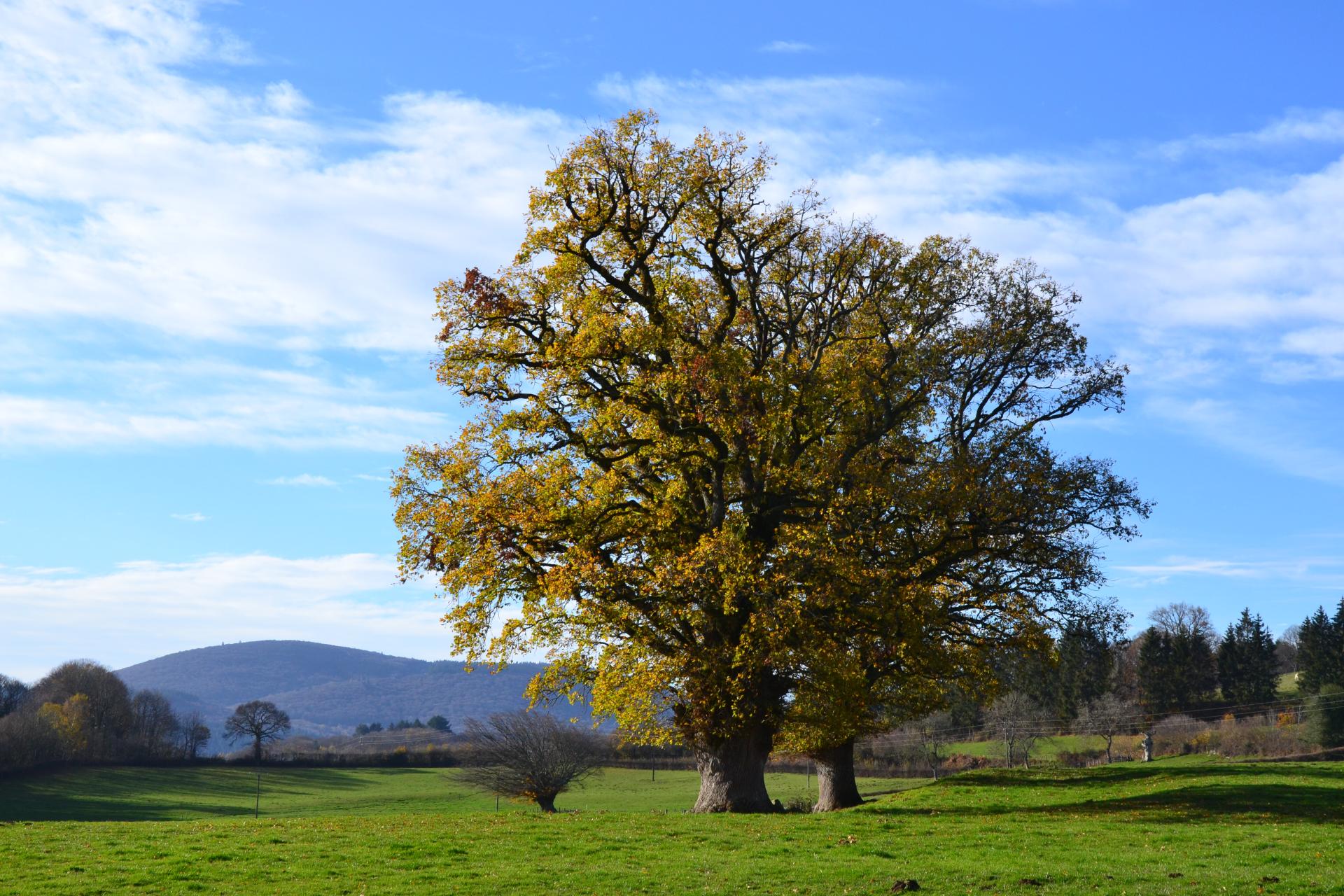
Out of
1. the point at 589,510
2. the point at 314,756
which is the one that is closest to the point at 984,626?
the point at 589,510

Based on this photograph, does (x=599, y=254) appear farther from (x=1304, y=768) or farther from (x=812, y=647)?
(x=1304, y=768)

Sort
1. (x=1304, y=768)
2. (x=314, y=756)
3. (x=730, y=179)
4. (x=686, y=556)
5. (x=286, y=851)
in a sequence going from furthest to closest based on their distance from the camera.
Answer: (x=314, y=756) < (x=1304, y=768) < (x=730, y=179) < (x=686, y=556) < (x=286, y=851)

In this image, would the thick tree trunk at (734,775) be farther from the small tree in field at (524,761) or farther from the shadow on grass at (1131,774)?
the small tree in field at (524,761)

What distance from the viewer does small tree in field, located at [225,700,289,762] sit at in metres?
131

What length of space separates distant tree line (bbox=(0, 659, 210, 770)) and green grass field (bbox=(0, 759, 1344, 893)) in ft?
285

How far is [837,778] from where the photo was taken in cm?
3512

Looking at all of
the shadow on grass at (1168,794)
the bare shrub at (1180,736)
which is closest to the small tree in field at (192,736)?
the bare shrub at (1180,736)

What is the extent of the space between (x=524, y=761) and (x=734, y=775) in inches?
1294

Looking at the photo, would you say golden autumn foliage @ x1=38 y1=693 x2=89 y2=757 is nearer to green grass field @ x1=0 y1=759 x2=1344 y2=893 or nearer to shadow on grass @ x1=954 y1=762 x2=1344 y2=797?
green grass field @ x1=0 y1=759 x2=1344 y2=893

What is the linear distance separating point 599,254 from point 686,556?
9913mm

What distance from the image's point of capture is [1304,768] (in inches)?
1453

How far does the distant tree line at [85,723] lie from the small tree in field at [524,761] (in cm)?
5994

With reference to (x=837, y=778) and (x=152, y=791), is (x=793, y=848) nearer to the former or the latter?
(x=837, y=778)

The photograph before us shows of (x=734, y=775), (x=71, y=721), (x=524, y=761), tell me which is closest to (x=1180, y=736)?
(x=524, y=761)
